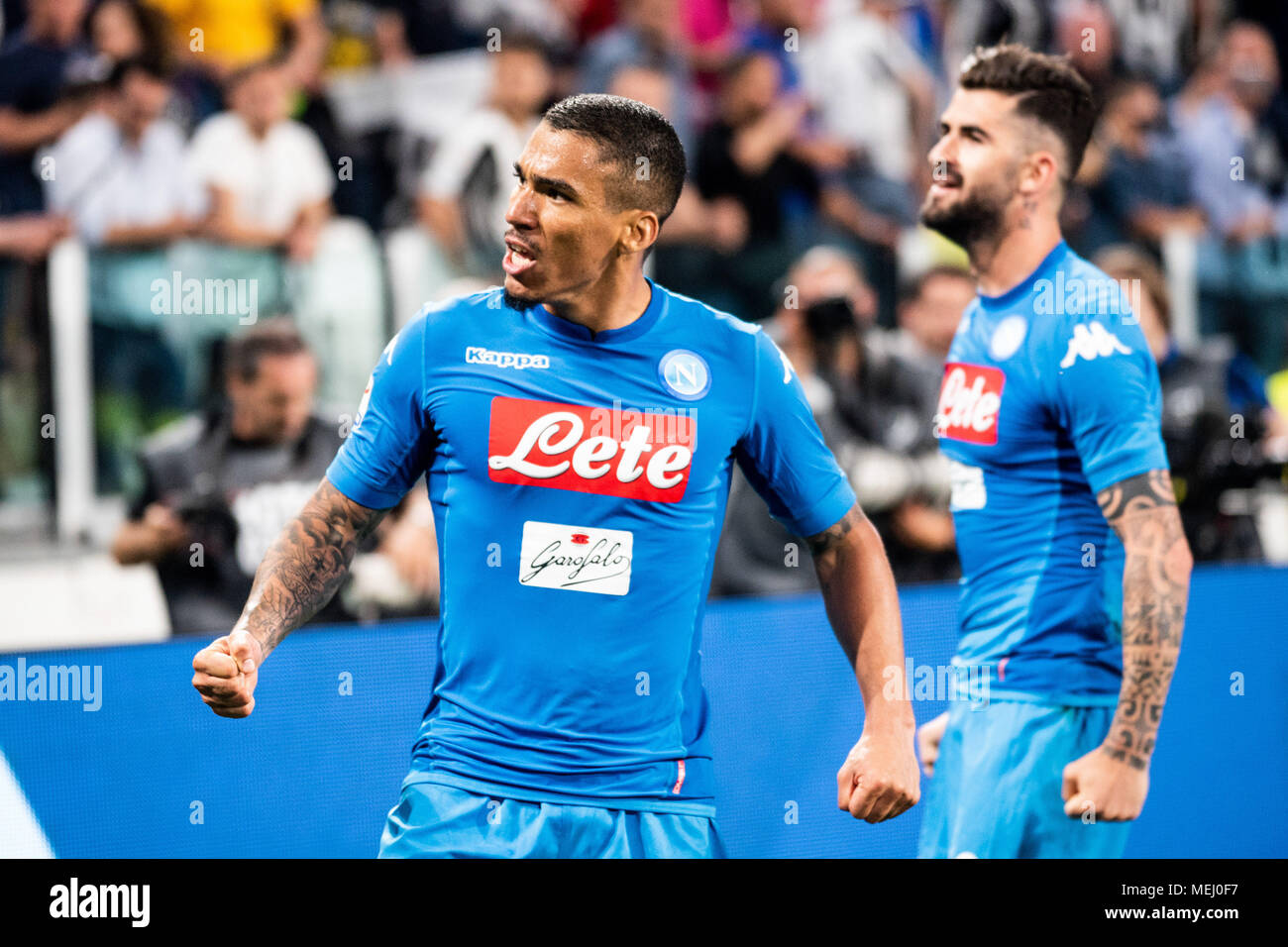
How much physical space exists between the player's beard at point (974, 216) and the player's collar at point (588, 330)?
1.26m

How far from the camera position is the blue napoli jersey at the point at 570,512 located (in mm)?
3076

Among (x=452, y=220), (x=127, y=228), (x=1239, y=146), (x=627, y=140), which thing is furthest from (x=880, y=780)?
(x=1239, y=146)

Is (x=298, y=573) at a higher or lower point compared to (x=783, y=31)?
lower

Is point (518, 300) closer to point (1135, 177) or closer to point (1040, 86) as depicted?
point (1040, 86)

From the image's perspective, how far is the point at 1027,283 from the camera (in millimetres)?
4074

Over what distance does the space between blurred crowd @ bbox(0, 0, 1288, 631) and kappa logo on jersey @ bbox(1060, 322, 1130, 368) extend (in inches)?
77.7

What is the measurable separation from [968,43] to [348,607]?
4614 mm

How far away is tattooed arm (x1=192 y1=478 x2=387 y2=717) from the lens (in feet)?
9.52

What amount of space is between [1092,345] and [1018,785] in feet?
3.58

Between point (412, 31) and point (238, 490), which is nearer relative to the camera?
point (238, 490)

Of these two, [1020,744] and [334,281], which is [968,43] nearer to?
[334,281]

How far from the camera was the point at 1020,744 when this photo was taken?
3.81 m

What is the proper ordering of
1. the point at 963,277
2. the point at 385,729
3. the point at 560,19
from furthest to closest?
the point at 560,19
the point at 963,277
the point at 385,729
